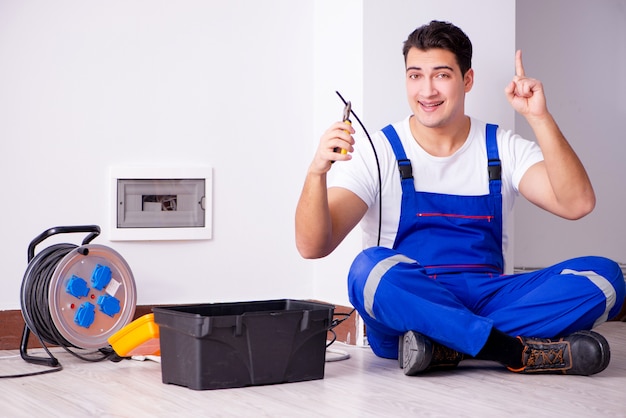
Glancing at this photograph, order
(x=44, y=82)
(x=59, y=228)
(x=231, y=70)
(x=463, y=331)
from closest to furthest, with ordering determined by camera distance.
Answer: (x=463, y=331), (x=59, y=228), (x=44, y=82), (x=231, y=70)

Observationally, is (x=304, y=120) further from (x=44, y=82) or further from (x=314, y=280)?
(x=44, y=82)

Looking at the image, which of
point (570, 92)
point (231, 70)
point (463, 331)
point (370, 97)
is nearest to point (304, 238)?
point (463, 331)

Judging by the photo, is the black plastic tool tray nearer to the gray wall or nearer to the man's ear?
the man's ear

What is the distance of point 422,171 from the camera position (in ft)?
9.09

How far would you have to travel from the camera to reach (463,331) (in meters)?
2.38

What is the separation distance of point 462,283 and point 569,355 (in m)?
0.38

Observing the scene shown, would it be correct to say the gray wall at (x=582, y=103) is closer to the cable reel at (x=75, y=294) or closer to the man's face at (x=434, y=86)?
the man's face at (x=434, y=86)

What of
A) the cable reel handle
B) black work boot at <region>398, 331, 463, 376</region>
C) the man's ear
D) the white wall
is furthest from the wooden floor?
the man's ear

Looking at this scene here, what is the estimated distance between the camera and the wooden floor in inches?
79.8

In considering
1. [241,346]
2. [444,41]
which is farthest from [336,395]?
[444,41]

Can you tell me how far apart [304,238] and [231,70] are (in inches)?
40.8

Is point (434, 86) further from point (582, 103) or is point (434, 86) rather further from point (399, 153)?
point (582, 103)

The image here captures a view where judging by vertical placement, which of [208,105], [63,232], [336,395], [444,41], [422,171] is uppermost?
[444,41]

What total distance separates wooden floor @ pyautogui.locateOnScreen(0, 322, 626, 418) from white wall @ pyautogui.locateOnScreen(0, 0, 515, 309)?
0.60 m
